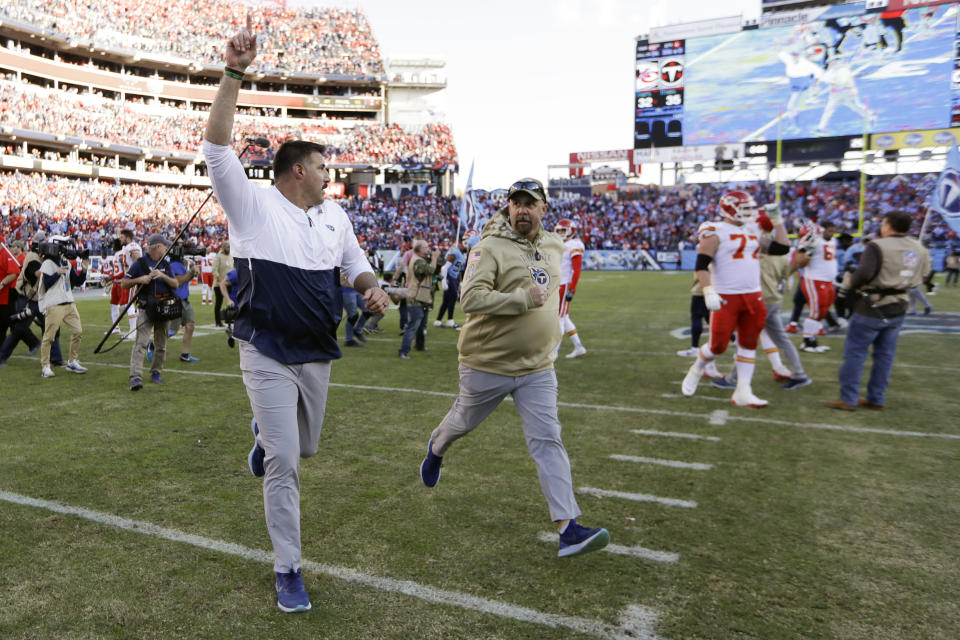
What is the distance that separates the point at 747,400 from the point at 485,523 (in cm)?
412

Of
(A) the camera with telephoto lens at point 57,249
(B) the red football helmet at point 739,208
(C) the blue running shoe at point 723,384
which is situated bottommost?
(C) the blue running shoe at point 723,384

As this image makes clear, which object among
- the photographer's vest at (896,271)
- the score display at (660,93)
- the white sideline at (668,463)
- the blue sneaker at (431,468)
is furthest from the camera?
the score display at (660,93)

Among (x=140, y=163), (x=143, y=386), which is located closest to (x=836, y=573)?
(x=143, y=386)

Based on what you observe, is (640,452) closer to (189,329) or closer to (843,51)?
(189,329)

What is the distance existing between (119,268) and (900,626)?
12957mm

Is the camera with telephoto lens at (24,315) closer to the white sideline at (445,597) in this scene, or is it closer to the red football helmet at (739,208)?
the white sideline at (445,597)

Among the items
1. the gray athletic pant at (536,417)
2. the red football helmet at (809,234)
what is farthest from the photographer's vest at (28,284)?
the red football helmet at (809,234)

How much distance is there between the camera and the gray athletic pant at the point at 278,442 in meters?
3.09

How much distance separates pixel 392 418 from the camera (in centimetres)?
655

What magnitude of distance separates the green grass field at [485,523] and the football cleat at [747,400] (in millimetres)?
150

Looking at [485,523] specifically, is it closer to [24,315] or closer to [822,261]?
[24,315]

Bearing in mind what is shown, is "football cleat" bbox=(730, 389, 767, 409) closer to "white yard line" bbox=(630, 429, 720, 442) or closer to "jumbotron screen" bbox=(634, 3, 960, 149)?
"white yard line" bbox=(630, 429, 720, 442)

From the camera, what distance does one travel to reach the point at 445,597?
124 inches

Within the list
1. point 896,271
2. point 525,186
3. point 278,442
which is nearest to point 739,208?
A: point 896,271
